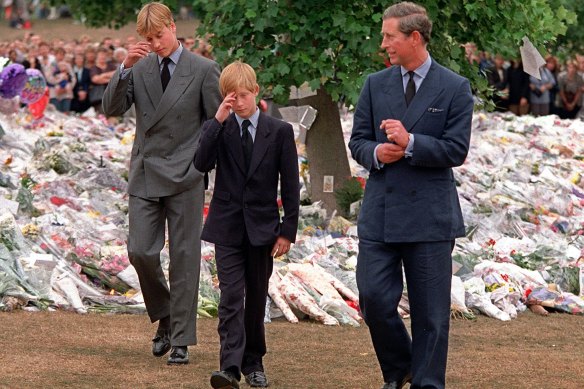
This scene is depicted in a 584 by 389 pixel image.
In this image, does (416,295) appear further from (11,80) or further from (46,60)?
(46,60)

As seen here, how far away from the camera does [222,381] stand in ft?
23.6

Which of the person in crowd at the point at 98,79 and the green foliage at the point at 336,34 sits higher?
the green foliage at the point at 336,34

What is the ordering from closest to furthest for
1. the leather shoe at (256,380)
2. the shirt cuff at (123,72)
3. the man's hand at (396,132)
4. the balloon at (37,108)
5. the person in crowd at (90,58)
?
the man's hand at (396,132) → the leather shoe at (256,380) → the shirt cuff at (123,72) → the balloon at (37,108) → the person in crowd at (90,58)

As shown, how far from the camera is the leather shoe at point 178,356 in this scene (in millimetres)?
8312

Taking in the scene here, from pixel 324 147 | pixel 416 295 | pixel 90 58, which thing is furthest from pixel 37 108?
pixel 416 295

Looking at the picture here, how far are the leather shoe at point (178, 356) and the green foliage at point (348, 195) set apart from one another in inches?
261

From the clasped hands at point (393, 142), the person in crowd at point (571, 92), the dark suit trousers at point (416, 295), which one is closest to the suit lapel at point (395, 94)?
the clasped hands at point (393, 142)

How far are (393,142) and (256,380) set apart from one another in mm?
1762

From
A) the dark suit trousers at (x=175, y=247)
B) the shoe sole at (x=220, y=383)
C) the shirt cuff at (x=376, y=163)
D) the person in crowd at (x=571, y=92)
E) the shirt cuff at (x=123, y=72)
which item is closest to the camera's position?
the shirt cuff at (x=376, y=163)

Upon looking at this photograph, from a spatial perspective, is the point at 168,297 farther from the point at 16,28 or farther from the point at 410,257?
the point at 16,28

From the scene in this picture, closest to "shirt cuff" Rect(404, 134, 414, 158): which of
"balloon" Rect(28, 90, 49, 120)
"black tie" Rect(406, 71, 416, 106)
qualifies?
"black tie" Rect(406, 71, 416, 106)

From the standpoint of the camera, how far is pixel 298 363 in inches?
340

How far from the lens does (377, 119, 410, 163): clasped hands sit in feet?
21.7

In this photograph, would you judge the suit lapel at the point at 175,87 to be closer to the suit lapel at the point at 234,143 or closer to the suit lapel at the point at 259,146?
the suit lapel at the point at 234,143
